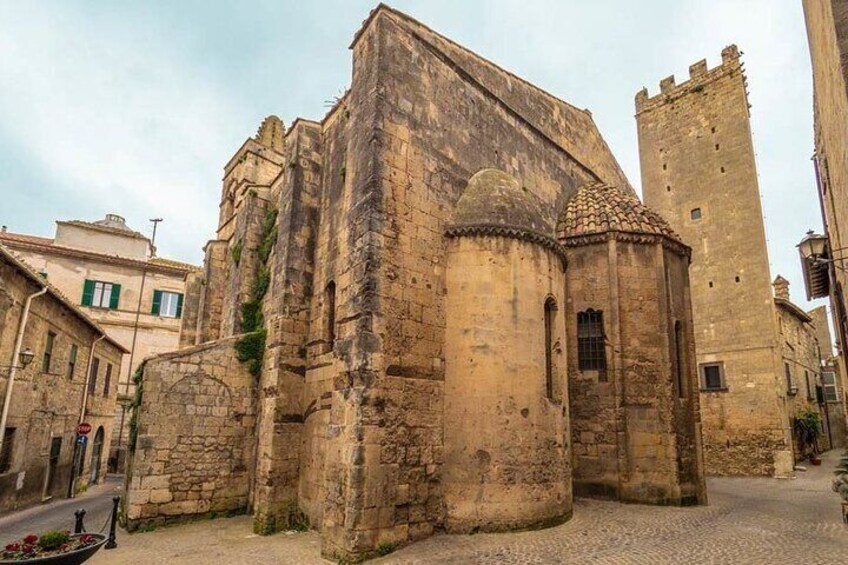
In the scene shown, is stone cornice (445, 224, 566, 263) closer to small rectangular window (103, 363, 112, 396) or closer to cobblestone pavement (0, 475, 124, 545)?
cobblestone pavement (0, 475, 124, 545)

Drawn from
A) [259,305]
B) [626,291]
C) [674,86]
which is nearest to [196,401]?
[259,305]

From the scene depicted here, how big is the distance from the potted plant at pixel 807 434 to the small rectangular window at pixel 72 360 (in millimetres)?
27404

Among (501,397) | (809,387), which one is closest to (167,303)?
(501,397)

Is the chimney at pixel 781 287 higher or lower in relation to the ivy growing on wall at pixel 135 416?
higher

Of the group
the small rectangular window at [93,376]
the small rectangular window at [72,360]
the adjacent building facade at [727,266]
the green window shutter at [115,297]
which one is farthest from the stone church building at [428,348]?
the green window shutter at [115,297]

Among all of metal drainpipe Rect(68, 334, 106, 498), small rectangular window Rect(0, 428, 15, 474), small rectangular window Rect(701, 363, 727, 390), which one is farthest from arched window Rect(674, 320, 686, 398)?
metal drainpipe Rect(68, 334, 106, 498)

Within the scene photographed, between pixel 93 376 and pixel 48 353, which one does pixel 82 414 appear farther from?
pixel 48 353

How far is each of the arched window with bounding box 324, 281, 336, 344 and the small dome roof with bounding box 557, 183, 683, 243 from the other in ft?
19.8

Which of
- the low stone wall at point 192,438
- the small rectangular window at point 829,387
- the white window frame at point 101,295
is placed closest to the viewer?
the low stone wall at point 192,438

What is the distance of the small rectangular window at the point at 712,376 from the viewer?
20281 mm

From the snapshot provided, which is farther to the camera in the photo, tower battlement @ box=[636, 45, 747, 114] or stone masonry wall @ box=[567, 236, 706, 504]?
tower battlement @ box=[636, 45, 747, 114]

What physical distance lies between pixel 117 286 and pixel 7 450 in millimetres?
14292

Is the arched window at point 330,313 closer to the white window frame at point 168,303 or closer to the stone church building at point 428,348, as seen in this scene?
the stone church building at point 428,348

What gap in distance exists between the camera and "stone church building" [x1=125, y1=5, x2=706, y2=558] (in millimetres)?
8617
